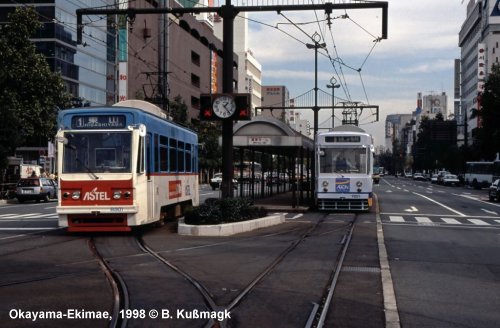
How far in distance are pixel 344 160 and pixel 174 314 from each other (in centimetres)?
2030

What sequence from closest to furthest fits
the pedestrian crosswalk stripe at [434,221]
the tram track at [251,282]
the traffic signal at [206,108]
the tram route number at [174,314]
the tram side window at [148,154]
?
the tram route number at [174,314] → the tram track at [251,282] → the tram side window at [148,154] → the traffic signal at [206,108] → the pedestrian crosswalk stripe at [434,221]

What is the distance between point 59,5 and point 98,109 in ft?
151

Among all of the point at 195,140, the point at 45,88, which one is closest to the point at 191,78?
the point at 45,88

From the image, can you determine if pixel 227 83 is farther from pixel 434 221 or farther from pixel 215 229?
pixel 434 221

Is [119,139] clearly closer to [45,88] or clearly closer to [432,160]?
[45,88]

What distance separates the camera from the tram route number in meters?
7.70

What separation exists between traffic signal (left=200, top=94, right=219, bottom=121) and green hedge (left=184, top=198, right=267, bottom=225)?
260 cm

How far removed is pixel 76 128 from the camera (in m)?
16.7

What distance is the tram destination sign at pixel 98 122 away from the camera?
16688mm

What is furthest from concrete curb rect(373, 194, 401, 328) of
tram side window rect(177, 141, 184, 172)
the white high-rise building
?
the white high-rise building

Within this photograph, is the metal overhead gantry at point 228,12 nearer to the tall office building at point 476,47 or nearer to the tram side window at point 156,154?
the tram side window at point 156,154

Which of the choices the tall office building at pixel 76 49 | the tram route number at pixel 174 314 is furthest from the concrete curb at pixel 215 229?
the tall office building at pixel 76 49

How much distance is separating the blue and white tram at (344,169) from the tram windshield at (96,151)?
1235 centimetres

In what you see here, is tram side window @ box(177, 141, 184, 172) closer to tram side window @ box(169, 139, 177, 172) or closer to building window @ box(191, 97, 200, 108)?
tram side window @ box(169, 139, 177, 172)
